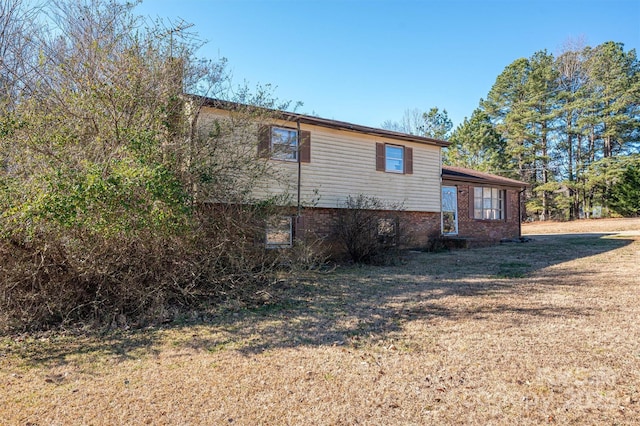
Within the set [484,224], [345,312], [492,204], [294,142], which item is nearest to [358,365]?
[345,312]

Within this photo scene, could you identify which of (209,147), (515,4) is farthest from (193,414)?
(515,4)

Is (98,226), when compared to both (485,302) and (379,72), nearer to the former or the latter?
(485,302)

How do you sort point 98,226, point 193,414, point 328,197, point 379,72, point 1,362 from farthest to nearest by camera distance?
point 379,72, point 328,197, point 98,226, point 1,362, point 193,414

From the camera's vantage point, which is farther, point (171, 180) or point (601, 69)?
point (601, 69)

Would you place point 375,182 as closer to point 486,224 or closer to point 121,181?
point 486,224

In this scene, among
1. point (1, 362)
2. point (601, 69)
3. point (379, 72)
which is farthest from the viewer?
point (601, 69)

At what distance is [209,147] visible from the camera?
19.8ft

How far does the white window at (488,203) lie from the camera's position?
50.8 ft

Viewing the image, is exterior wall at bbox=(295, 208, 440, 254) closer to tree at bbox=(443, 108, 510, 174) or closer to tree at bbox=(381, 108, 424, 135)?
tree at bbox=(443, 108, 510, 174)

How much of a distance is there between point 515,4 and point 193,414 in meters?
13.0

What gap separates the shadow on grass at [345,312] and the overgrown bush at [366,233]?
3.12ft

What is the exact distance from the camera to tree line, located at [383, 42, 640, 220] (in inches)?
1078

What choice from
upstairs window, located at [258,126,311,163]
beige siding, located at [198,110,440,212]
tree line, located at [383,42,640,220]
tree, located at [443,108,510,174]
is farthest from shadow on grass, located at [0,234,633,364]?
tree, located at [443,108,510,174]

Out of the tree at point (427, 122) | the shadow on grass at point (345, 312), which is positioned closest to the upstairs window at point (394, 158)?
the shadow on grass at point (345, 312)
